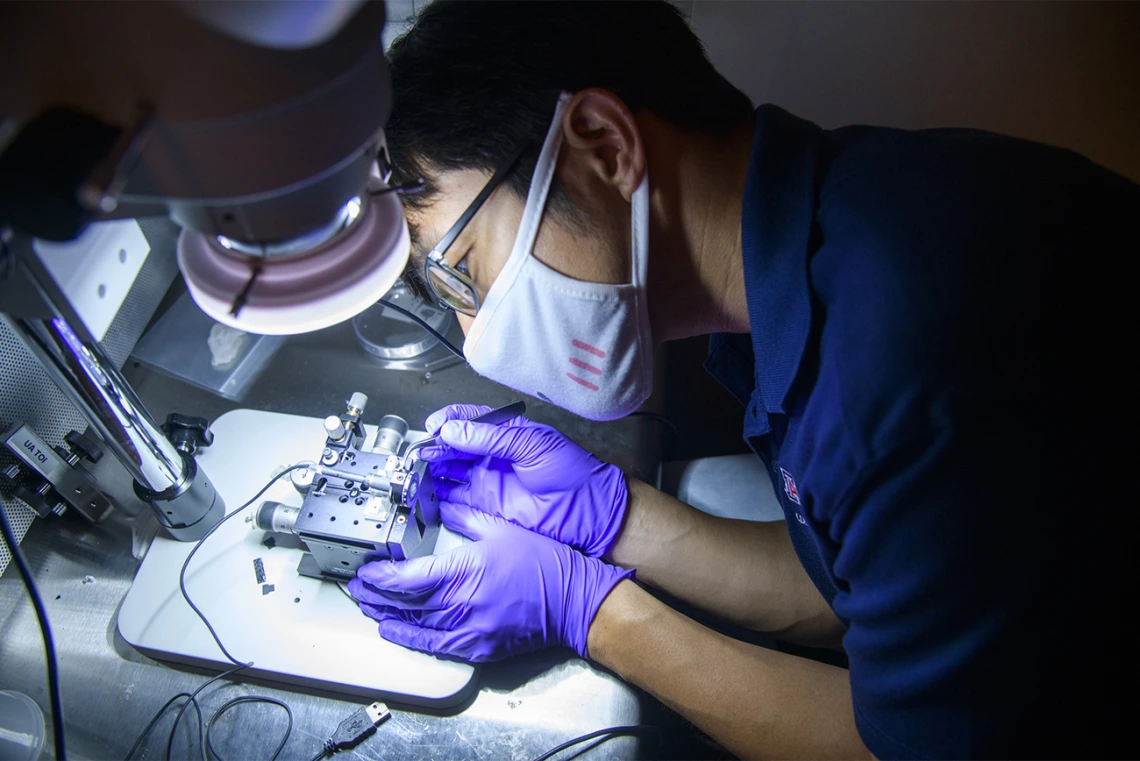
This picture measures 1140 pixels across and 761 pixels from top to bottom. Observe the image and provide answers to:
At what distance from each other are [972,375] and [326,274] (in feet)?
2.14

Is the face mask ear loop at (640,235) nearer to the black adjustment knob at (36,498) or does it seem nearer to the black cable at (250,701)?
the black cable at (250,701)

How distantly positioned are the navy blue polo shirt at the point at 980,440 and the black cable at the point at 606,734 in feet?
1.07

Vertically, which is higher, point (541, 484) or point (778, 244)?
point (778, 244)

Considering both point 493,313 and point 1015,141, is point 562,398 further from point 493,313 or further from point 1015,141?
point 1015,141

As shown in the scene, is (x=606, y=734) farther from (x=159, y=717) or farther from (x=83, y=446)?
(x=83, y=446)

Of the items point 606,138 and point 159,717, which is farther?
point 159,717

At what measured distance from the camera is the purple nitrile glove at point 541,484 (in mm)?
1261

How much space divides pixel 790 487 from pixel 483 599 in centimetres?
51

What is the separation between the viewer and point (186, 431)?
1.20 metres

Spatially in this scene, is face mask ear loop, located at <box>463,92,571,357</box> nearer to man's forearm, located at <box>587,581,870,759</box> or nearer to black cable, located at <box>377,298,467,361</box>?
black cable, located at <box>377,298,467,361</box>

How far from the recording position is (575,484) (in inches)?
49.9

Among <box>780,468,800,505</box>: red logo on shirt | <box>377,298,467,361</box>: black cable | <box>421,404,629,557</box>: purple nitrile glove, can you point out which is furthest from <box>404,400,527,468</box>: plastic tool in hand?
<box>780,468,800,505</box>: red logo on shirt

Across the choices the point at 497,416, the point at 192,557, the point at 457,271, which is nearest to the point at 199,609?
the point at 192,557

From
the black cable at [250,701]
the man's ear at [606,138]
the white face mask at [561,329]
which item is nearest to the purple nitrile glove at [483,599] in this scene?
the black cable at [250,701]
